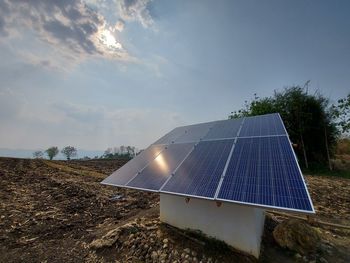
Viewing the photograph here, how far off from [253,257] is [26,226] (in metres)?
7.55

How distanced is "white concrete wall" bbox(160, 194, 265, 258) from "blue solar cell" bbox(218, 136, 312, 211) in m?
1.10

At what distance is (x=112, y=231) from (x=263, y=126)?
572cm

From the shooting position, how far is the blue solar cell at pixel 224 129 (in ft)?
22.3

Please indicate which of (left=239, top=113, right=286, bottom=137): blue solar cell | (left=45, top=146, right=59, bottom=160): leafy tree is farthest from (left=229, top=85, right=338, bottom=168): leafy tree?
(left=45, top=146, right=59, bottom=160): leafy tree

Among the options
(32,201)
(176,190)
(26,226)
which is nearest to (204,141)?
(176,190)

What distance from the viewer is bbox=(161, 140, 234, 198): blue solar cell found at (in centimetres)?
447

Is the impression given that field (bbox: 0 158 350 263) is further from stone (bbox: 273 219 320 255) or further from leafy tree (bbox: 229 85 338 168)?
leafy tree (bbox: 229 85 338 168)

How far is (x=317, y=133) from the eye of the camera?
843 inches

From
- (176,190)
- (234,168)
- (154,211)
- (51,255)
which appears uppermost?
(234,168)

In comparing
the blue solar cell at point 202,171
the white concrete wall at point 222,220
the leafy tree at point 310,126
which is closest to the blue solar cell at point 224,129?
the blue solar cell at point 202,171

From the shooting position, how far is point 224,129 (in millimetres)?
7461

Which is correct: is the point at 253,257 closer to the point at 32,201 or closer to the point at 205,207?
the point at 205,207

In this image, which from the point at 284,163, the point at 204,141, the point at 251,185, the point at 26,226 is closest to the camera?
the point at 251,185

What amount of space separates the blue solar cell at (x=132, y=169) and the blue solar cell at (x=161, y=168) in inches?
12.1
